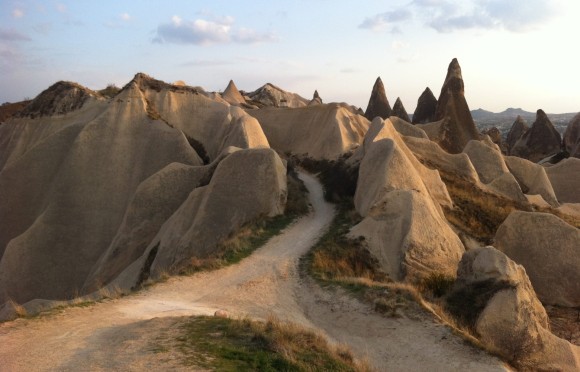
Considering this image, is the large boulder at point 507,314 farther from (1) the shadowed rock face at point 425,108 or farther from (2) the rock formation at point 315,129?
(1) the shadowed rock face at point 425,108

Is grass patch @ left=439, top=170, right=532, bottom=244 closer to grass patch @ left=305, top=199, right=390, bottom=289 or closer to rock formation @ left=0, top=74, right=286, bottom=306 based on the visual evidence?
grass patch @ left=305, top=199, right=390, bottom=289

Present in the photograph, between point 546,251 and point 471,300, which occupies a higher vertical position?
point 471,300

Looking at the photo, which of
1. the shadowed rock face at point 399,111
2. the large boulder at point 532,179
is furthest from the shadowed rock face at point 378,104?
the large boulder at point 532,179

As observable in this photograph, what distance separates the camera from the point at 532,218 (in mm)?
21344

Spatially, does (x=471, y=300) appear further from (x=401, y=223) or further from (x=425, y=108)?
(x=425, y=108)

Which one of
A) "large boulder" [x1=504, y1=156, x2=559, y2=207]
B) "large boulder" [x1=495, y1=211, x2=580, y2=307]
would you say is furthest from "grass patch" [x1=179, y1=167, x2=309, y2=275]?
"large boulder" [x1=504, y1=156, x2=559, y2=207]

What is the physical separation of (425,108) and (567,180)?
93.8 ft

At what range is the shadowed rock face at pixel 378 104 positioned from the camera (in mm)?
68125

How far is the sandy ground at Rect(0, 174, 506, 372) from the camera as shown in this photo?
914 centimetres

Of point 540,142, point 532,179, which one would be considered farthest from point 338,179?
point 540,142

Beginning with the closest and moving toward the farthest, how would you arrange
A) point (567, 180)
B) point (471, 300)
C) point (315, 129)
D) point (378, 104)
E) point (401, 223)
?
point (471, 300) < point (401, 223) < point (567, 180) < point (315, 129) < point (378, 104)

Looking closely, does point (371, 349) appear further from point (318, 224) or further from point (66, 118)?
point (66, 118)

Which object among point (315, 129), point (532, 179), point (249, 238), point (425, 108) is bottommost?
point (249, 238)

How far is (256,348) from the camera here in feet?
32.8
